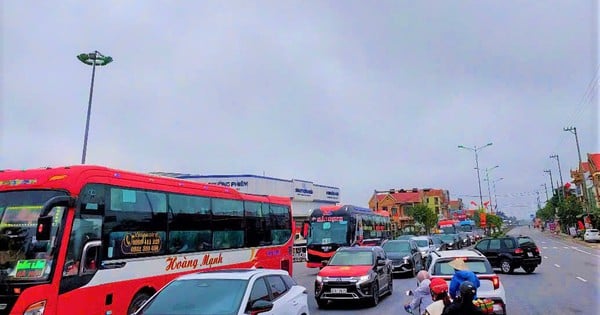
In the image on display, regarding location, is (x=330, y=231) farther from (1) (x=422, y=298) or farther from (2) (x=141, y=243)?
(1) (x=422, y=298)

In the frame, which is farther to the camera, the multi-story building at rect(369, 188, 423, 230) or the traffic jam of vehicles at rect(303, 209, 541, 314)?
the multi-story building at rect(369, 188, 423, 230)

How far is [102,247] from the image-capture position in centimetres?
921

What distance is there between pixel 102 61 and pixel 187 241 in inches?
604

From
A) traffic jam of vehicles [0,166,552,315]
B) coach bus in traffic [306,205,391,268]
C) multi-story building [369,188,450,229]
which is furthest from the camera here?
multi-story building [369,188,450,229]

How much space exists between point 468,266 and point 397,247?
38.6 feet

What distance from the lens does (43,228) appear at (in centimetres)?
745

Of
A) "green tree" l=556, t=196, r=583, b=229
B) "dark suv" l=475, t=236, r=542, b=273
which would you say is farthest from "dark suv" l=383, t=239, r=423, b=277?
"green tree" l=556, t=196, r=583, b=229

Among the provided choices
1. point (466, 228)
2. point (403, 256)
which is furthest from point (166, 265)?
point (466, 228)

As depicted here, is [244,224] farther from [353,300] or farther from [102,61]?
[102,61]

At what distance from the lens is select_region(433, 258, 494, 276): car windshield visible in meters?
10.9

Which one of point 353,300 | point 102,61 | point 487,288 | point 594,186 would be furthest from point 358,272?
point 594,186

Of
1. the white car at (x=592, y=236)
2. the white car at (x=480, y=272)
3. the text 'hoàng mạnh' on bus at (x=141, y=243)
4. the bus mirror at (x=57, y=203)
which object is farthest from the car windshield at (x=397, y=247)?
the white car at (x=592, y=236)

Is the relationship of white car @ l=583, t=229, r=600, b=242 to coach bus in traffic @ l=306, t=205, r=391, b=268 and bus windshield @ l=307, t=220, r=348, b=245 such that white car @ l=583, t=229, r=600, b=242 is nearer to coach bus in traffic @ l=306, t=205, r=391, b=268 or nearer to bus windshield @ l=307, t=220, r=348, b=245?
coach bus in traffic @ l=306, t=205, r=391, b=268

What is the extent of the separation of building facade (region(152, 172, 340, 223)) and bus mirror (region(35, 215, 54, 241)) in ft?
124
